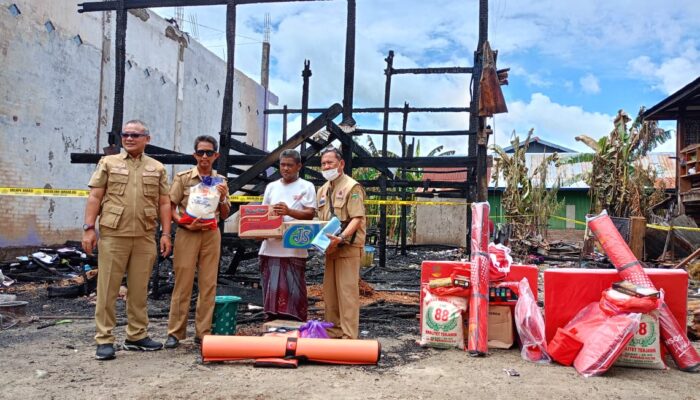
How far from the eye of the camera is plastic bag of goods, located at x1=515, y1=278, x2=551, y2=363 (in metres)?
4.43

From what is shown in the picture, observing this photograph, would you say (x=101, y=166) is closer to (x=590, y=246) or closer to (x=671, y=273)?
(x=671, y=273)

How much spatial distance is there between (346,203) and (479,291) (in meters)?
1.37

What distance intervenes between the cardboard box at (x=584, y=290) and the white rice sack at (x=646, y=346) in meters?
0.40

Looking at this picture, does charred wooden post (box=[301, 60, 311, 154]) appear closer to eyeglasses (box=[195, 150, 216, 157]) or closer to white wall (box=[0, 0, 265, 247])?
white wall (box=[0, 0, 265, 247])

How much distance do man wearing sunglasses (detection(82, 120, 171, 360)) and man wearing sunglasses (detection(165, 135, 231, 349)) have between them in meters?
0.17

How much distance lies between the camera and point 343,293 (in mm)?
4672

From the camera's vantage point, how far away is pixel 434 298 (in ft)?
15.8

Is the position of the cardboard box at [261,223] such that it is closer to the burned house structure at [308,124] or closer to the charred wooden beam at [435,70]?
the burned house structure at [308,124]

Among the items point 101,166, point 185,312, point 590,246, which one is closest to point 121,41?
point 101,166

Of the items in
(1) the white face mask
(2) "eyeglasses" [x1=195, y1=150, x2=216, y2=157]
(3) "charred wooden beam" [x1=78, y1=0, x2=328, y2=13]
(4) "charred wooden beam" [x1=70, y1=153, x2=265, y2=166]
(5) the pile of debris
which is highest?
(3) "charred wooden beam" [x1=78, y1=0, x2=328, y2=13]

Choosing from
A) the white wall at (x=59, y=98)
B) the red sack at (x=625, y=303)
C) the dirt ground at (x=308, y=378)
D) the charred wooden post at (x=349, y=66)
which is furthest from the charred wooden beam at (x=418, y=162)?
the white wall at (x=59, y=98)

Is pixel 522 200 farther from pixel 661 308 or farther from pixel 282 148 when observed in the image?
pixel 661 308

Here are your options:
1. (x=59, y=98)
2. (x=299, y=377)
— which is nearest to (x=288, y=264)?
(x=299, y=377)

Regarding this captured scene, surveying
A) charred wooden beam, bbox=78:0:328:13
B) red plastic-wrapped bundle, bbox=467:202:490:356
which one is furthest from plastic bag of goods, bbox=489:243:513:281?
charred wooden beam, bbox=78:0:328:13
